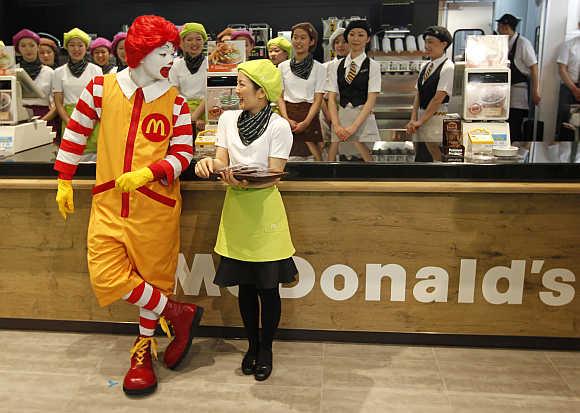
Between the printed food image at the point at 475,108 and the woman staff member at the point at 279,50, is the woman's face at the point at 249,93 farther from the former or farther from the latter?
the woman staff member at the point at 279,50

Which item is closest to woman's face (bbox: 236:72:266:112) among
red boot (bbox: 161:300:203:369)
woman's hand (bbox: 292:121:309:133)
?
red boot (bbox: 161:300:203:369)

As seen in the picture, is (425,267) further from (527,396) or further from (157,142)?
(157,142)

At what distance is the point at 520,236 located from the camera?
2963mm

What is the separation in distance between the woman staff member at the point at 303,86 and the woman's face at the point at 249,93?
207 cm

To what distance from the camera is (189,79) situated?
494 cm

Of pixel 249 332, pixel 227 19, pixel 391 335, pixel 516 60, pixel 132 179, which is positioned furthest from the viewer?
pixel 227 19

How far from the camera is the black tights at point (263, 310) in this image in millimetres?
2752

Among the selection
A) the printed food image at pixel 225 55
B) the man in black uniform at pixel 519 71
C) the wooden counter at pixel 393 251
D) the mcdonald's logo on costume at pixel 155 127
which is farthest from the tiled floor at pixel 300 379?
the man in black uniform at pixel 519 71

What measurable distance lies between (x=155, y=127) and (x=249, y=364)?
109 centimetres

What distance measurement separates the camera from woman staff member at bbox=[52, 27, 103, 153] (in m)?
5.39

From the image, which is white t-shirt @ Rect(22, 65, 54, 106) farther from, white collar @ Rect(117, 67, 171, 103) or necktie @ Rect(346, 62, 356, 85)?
white collar @ Rect(117, 67, 171, 103)

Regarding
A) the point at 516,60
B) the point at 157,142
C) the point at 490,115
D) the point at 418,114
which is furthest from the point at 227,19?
the point at 157,142

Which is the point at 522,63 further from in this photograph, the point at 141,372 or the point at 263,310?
the point at 141,372

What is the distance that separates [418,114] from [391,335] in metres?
2.21
